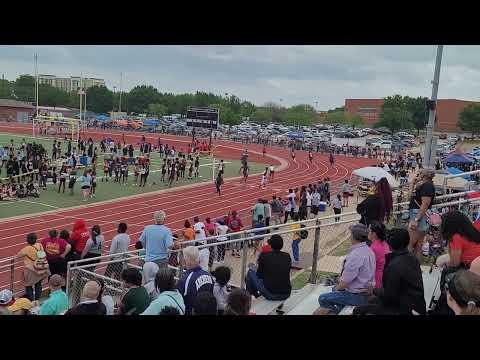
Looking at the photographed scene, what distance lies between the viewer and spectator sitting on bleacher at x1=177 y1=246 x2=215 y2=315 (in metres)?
4.68

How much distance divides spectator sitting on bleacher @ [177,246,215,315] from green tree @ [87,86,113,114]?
326ft

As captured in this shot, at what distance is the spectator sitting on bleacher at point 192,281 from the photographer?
4684 mm

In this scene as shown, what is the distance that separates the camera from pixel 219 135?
66.4m

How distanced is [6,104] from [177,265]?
7578cm

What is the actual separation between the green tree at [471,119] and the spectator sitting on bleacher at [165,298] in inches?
3043

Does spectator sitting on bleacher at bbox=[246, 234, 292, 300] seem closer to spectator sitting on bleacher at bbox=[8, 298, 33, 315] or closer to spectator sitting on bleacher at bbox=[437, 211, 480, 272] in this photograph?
spectator sitting on bleacher at bbox=[437, 211, 480, 272]

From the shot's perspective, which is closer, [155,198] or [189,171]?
[155,198]

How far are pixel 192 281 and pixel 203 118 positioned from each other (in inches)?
1298

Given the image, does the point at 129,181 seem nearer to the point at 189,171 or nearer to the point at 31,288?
the point at 189,171

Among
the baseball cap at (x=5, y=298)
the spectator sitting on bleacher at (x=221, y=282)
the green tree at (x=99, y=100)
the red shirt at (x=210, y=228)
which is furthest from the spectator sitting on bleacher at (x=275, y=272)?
the green tree at (x=99, y=100)

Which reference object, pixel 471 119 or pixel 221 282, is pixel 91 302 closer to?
pixel 221 282

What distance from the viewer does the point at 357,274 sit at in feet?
17.1
